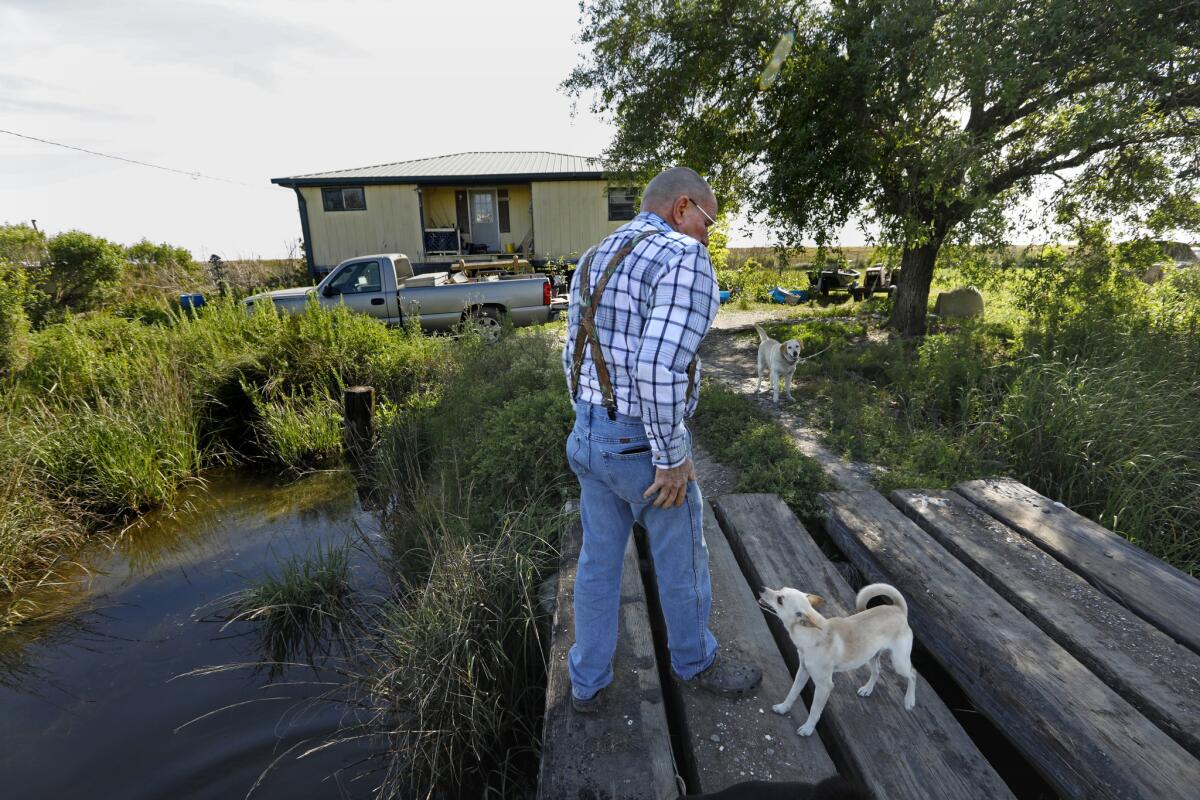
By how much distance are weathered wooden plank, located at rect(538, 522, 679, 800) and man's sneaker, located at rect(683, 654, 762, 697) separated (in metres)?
0.18

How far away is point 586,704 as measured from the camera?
7.14ft

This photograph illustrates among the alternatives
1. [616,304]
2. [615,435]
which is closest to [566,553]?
[615,435]

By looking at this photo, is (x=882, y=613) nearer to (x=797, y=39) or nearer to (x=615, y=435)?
(x=615, y=435)

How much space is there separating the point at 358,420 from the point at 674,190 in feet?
20.0

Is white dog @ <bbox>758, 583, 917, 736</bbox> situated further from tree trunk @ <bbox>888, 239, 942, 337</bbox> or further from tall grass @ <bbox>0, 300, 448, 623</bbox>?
tree trunk @ <bbox>888, 239, 942, 337</bbox>

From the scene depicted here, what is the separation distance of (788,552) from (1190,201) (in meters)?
8.68

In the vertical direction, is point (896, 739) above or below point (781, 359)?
below

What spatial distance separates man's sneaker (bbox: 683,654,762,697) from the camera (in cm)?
221

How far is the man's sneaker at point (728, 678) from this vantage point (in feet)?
7.25

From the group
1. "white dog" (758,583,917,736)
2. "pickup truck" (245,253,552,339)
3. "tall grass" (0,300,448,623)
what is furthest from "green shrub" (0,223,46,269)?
"white dog" (758,583,917,736)

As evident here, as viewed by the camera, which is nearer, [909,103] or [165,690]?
[165,690]

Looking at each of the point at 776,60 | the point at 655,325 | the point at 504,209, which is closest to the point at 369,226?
the point at 504,209

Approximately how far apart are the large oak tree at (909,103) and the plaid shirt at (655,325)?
6436mm

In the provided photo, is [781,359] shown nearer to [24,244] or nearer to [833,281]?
[833,281]
